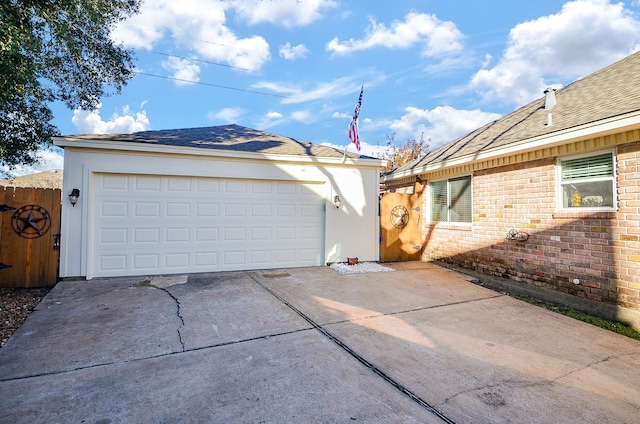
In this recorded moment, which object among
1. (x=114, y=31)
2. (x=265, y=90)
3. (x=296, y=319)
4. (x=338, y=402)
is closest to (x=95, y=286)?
(x=296, y=319)

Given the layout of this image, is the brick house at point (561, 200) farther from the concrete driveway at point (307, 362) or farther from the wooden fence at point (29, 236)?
the wooden fence at point (29, 236)

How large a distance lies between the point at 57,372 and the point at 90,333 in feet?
3.04

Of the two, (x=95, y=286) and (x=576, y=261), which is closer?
(x=576, y=261)

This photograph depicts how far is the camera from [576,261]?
16.0ft

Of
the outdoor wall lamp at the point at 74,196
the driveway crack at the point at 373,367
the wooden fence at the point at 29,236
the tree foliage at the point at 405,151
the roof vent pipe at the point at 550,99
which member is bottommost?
the driveway crack at the point at 373,367

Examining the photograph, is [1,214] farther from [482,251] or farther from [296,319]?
[482,251]

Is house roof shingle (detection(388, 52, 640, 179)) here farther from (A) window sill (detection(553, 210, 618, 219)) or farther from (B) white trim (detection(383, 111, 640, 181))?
(A) window sill (detection(553, 210, 618, 219))

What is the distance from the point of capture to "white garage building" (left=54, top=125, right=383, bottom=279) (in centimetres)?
610

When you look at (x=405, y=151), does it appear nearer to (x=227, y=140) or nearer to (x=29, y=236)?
(x=227, y=140)

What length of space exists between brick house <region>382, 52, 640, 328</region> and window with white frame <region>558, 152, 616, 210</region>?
0.02m

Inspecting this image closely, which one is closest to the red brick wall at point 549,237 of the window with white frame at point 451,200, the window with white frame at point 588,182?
the window with white frame at point 588,182

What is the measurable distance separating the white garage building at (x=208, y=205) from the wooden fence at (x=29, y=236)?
220 millimetres

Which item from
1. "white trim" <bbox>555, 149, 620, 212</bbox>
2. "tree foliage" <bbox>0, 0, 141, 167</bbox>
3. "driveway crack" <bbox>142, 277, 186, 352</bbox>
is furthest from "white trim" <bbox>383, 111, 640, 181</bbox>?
"tree foliage" <bbox>0, 0, 141, 167</bbox>

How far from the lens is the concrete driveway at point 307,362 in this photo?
7.33 feet
